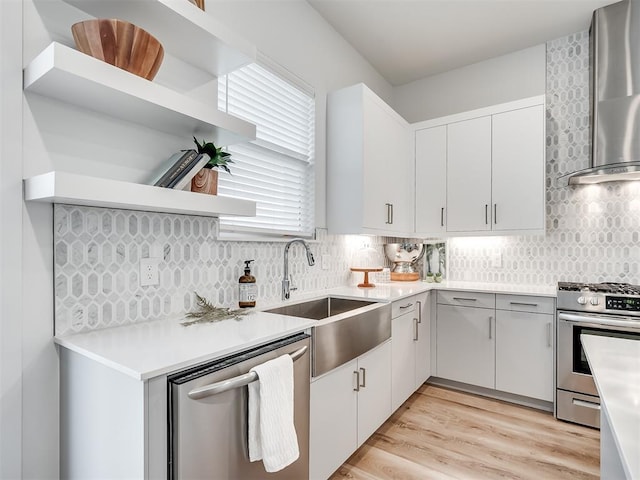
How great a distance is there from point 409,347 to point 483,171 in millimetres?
1667

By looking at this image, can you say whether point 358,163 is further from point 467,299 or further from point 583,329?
point 583,329

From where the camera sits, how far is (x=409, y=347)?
276 centimetres

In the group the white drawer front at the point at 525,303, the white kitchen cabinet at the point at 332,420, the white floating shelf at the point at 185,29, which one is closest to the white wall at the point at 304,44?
the white floating shelf at the point at 185,29

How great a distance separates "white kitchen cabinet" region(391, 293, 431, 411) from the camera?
2.53 meters

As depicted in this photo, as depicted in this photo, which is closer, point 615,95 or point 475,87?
point 615,95

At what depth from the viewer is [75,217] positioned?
1391 millimetres

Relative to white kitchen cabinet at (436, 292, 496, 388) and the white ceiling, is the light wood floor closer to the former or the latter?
white kitchen cabinet at (436, 292, 496, 388)

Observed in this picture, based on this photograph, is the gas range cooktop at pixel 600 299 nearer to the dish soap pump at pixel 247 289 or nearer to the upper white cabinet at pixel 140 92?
the dish soap pump at pixel 247 289

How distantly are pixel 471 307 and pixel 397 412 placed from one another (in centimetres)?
104

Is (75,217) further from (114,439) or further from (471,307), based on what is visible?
(471,307)

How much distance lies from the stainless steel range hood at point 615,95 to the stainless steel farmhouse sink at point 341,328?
6.27ft

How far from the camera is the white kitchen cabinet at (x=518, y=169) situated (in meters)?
2.97

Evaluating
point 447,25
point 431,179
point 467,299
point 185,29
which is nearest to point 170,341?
point 185,29

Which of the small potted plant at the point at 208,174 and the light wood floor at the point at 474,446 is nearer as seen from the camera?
the small potted plant at the point at 208,174
